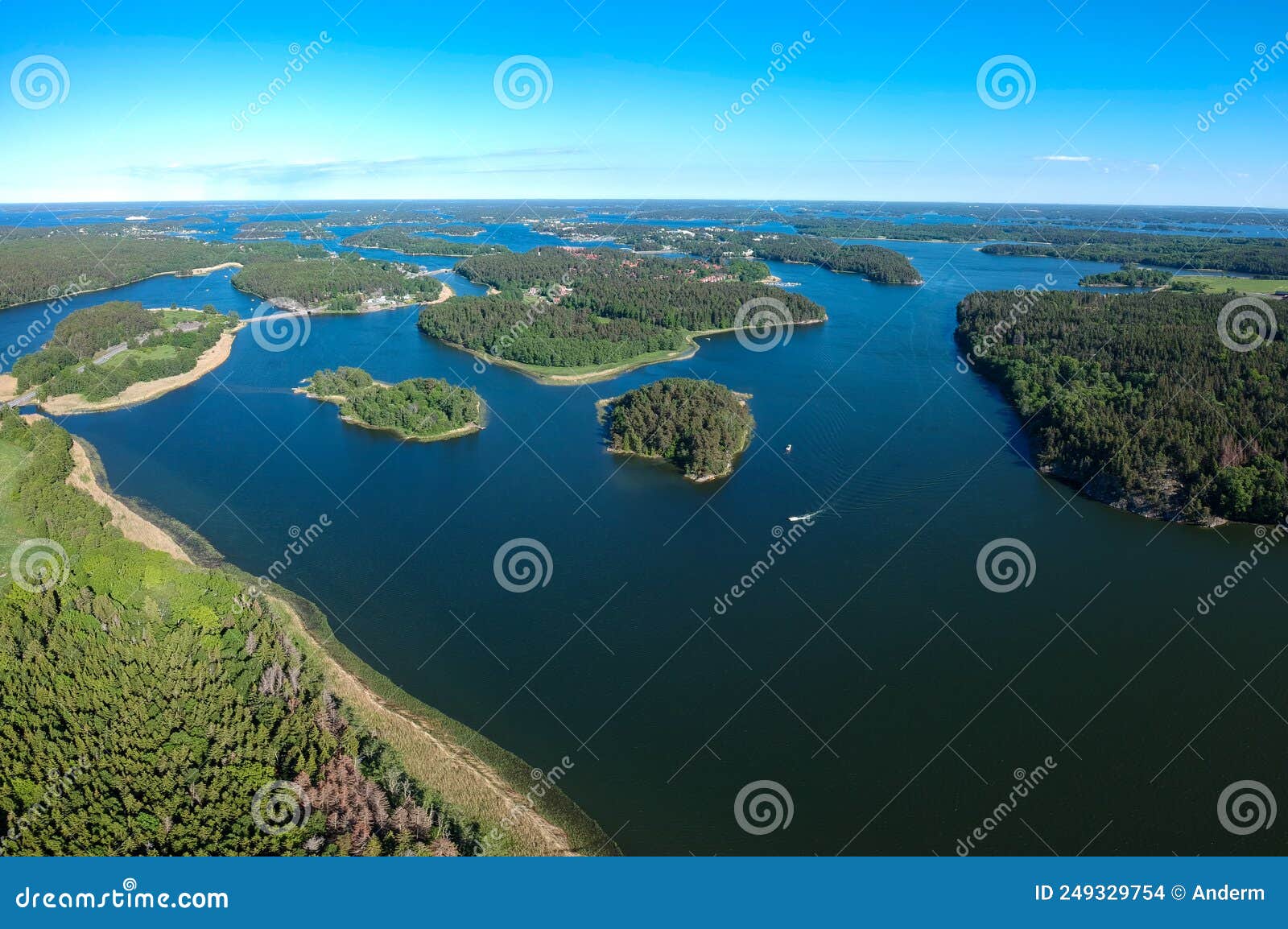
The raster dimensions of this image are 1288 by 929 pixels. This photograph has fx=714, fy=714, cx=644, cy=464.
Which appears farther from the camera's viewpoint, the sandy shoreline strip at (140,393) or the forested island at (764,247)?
the forested island at (764,247)

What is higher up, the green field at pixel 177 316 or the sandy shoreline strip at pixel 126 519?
the green field at pixel 177 316

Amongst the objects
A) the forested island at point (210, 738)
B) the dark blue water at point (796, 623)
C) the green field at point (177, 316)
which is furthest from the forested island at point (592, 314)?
the forested island at point (210, 738)

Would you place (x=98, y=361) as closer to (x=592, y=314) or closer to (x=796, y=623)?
(x=592, y=314)

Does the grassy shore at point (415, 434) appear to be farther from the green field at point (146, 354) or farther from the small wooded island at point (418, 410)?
the green field at point (146, 354)

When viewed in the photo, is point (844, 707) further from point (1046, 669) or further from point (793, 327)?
point (793, 327)

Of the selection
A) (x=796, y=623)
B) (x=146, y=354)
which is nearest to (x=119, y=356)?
(x=146, y=354)

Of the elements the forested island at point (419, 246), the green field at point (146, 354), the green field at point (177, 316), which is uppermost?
the forested island at point (419, 246)
